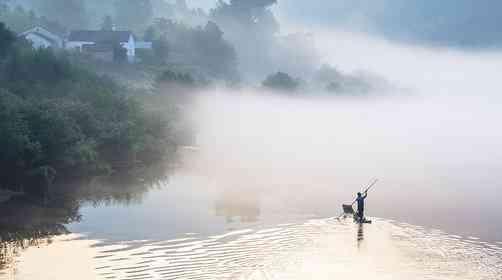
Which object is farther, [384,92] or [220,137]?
[384,92]

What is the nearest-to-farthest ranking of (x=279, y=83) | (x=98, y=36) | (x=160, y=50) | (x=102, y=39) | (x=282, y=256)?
(x=282, y=256)
(x=102, y=39)
(x=98, y=36)
(x=160, y=50)
(x=279, y=83)

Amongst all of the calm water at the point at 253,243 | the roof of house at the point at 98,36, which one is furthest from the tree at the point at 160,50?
the calm water at the point at 253,243

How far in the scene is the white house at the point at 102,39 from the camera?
126688 mm

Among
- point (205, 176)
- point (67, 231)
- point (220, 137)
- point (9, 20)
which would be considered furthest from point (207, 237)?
point (9, 20)

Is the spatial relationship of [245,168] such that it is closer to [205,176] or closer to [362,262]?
[205,176]

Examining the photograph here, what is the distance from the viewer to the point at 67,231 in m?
41.0

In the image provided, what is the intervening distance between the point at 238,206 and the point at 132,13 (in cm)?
14790

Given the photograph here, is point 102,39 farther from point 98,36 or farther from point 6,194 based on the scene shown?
point 6,194

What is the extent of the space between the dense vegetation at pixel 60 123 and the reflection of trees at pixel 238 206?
11.7 m

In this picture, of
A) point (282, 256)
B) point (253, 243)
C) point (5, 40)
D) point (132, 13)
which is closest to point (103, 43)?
point (5, 40)

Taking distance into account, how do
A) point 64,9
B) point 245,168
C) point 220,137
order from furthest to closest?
point 64,9 → point 220,137 → point 245,168

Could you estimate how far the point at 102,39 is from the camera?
127 m

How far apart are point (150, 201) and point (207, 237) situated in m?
12.9

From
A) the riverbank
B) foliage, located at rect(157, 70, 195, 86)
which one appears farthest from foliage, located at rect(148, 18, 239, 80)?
the riverbank
